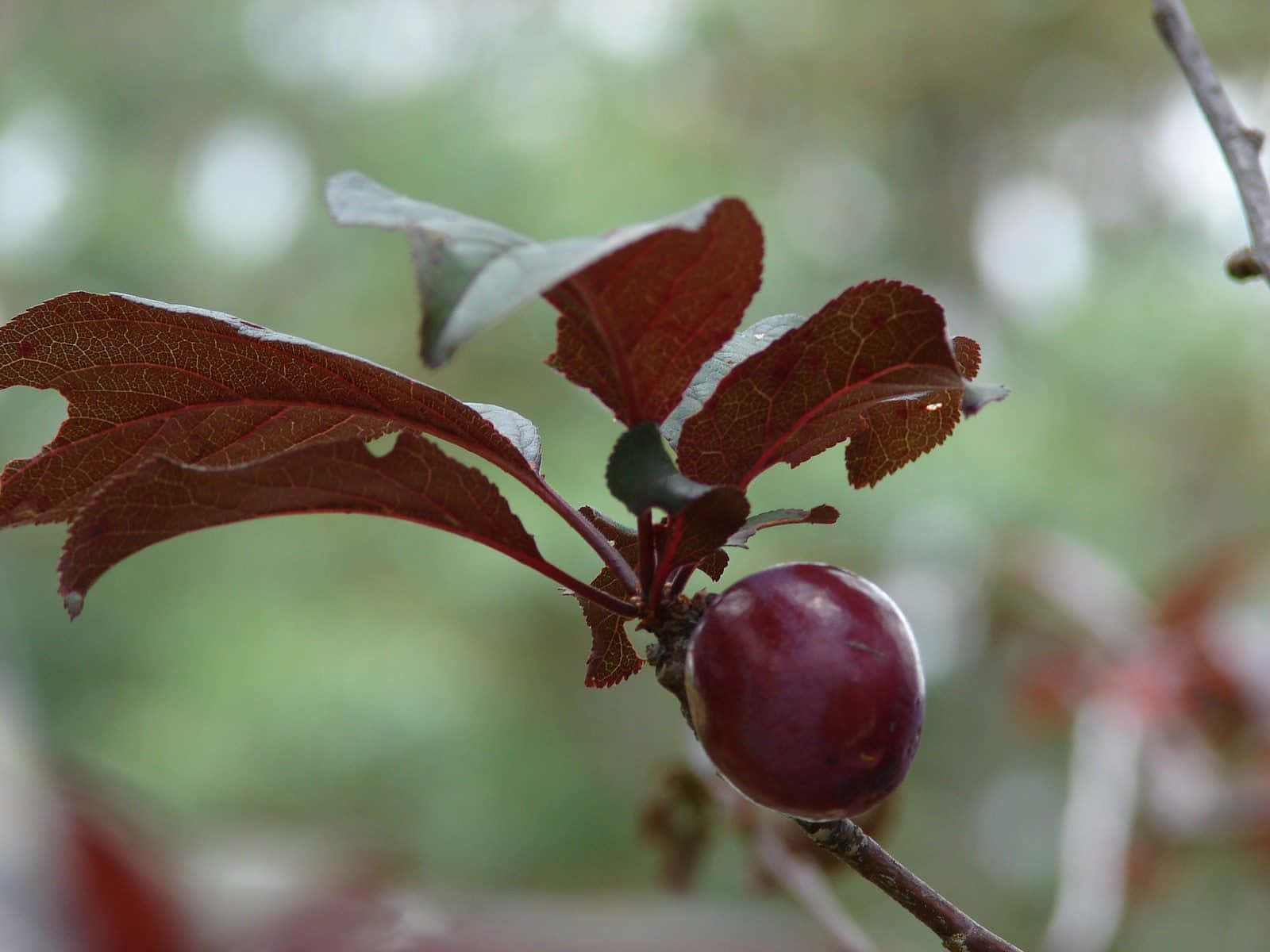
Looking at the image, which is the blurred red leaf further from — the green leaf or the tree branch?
the tree branch

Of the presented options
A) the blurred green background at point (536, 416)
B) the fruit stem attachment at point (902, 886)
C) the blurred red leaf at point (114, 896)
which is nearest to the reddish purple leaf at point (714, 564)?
the fruit stem attachment at point (902, 886)

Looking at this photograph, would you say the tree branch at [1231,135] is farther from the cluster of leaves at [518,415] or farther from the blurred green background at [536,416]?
the blurred green background at [536,416]

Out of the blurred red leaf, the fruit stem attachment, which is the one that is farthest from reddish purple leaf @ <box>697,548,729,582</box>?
the blurred red leaf

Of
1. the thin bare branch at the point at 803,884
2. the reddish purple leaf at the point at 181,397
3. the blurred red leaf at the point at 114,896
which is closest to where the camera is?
the blurred red leaf at the point at 114,896

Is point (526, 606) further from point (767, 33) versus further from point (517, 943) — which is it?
point (517, 943)

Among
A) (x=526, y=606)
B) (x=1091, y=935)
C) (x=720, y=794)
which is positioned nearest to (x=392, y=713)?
(x=526, y=606)

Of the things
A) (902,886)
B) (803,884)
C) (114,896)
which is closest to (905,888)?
(902,886)
